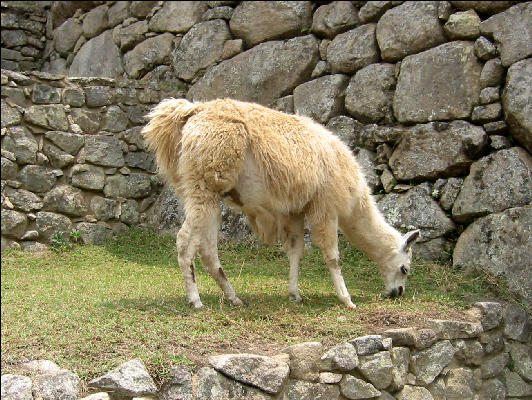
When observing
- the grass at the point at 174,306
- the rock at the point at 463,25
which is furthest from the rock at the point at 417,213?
the rock at the point at 463,25

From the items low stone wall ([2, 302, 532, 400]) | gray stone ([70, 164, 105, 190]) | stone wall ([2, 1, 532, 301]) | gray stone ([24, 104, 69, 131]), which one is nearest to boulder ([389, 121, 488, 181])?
stone wall ([2, 1, 532, 301])

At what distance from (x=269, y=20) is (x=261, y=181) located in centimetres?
445

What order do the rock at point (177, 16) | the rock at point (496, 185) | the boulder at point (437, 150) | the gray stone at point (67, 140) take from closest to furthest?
the rock at point (496, 185)
the boulder at point (437, 150)
the gray stone at point (67, 140)
the rock at point (177, 16)

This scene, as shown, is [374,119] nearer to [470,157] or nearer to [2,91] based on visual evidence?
[470,157]

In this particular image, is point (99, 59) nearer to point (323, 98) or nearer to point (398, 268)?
point (323, 98)

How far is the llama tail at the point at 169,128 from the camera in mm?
4965

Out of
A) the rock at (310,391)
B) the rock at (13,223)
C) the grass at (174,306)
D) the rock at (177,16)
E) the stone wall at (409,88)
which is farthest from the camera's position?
the rock at (177,16)

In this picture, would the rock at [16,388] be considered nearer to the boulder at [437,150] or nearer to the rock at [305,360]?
the rock at [305,360]

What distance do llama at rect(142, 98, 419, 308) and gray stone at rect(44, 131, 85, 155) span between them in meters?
3.41

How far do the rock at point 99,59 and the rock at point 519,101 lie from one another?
6.54 meters

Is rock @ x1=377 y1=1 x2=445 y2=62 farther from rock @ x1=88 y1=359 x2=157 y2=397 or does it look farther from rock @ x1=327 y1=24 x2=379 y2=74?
rock @ x1=88 y1=359 x2=157 y2=397

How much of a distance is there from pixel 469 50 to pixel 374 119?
4.64 ft

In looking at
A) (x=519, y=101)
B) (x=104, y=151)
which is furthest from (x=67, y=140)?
(x=519, y=101)

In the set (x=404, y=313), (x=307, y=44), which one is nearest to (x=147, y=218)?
(x=307, y=44)
